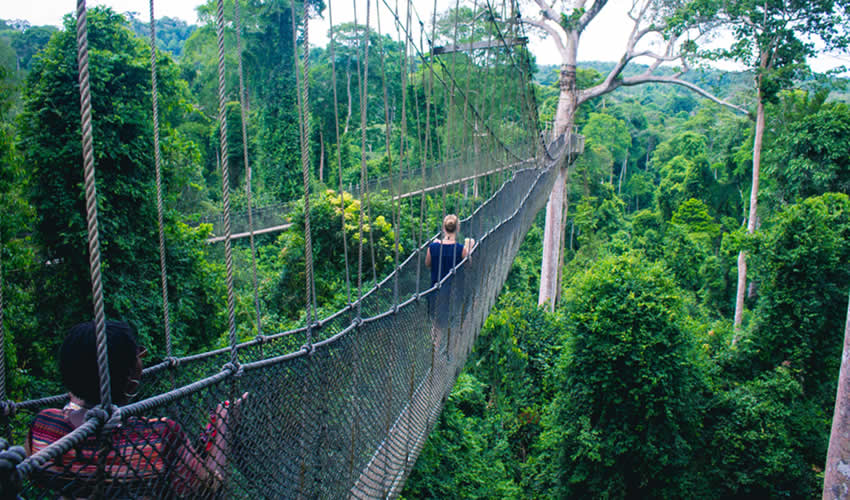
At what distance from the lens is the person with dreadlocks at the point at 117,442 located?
709 millimetres

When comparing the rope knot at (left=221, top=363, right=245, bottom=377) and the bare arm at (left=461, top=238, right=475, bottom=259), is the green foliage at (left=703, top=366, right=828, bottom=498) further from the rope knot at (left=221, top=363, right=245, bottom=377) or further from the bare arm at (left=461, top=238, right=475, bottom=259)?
the rope knot at (left=221, top=363, right=245, bottom=377)

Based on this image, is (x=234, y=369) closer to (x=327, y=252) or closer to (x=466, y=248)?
(x=466, y=248)

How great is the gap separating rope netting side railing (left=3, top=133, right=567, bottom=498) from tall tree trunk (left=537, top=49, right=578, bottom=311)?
835cm

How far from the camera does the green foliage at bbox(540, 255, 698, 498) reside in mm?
6363

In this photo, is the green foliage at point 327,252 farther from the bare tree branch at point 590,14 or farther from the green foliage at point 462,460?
the bare tree branch at point 590,14

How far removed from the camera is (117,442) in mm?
740

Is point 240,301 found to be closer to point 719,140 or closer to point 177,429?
point 177,429

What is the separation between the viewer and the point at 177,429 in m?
0.84

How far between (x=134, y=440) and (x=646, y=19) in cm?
1081

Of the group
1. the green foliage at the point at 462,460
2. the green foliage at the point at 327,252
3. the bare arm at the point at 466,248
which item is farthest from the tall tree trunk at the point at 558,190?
the bare arm at the point at 466,248

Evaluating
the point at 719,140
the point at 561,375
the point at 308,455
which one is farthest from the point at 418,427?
the point at 719,140

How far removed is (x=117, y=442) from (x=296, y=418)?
1.54ft

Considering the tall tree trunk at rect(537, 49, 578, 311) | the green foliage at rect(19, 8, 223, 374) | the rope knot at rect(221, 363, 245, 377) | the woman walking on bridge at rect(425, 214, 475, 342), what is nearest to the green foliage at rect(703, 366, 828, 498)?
the tall tree trunk at rect(537, 49, 578, 311)

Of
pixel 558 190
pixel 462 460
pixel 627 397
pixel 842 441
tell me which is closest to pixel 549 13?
pixel 558 190
